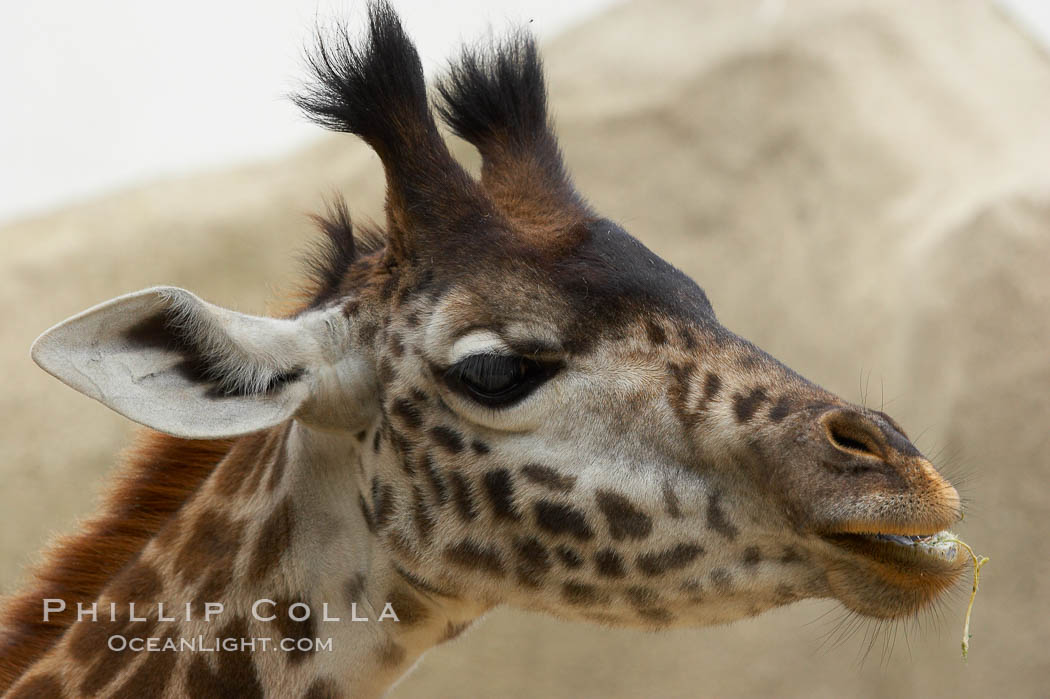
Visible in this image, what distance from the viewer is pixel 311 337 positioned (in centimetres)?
179

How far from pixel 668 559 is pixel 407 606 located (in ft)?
1.50

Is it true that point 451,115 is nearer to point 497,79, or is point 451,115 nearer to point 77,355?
point 497,79

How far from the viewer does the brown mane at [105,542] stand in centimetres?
205

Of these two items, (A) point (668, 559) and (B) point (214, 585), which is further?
(B) point (214, 585)

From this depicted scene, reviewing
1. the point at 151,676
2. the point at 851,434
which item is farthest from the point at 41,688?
the point at 851,434

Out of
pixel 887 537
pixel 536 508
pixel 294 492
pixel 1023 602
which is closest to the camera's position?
pixel 887 537

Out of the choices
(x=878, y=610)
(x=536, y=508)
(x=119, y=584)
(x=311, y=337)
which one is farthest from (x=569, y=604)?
(x=119, y=584)

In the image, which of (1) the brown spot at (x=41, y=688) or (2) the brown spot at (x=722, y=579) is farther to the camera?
(1) the brown spot at (x=41, y=688)

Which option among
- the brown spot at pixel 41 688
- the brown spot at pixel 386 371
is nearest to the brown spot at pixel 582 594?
the brown spot at pixel 386 371

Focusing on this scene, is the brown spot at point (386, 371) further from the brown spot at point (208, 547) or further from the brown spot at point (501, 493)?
the brown spot at point (208, 547)

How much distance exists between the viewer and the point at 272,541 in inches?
72.7

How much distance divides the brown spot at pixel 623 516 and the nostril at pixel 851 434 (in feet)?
1.03

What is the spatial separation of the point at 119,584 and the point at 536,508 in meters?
0.79

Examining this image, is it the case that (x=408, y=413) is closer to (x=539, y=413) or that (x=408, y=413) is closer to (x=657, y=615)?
(x=539, y=413)
